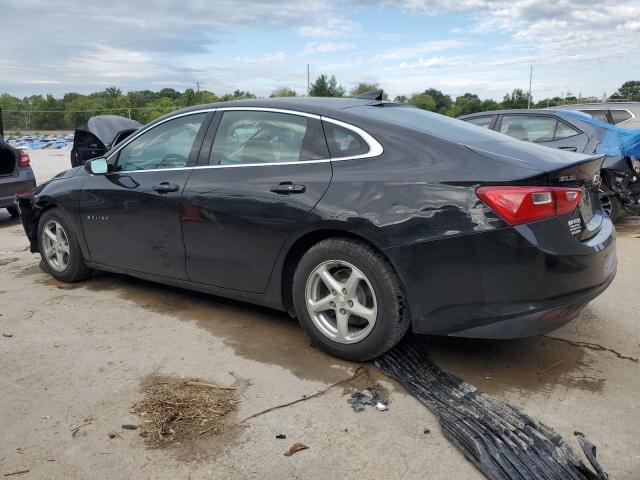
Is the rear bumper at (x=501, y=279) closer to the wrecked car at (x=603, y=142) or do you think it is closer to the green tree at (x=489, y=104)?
the wrecked car at (x=603, y=142)

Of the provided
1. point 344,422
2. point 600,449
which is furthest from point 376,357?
point 600,449

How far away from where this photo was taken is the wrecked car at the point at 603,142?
23.2 ft

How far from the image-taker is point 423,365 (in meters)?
3.47

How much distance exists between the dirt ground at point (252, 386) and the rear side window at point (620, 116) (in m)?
5.23

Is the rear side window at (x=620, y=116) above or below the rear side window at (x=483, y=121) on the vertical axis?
below

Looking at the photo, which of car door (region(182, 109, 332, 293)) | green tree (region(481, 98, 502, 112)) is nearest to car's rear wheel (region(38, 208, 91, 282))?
car door (region(182, 109, 332, 293))

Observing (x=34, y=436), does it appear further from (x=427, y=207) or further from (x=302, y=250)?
(x=427, y=207)

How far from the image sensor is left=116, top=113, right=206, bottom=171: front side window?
4.36 metres

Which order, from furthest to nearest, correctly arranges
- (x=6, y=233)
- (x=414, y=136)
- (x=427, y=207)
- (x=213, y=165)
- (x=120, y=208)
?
(x=6, y=233) < (x=120, y=208) < (x=213, y=165) < (x=414, y=136) < (x=427, y=207)

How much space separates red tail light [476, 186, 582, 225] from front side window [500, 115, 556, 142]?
522 cm

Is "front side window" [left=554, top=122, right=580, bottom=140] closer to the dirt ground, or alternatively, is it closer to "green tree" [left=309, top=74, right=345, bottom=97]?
the dirt ground

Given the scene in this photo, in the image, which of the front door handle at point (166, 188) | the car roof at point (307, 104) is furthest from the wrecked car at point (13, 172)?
the car roof at point (307, 104)

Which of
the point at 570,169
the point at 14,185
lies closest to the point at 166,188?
the point at 570,169

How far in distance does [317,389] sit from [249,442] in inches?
23.9
